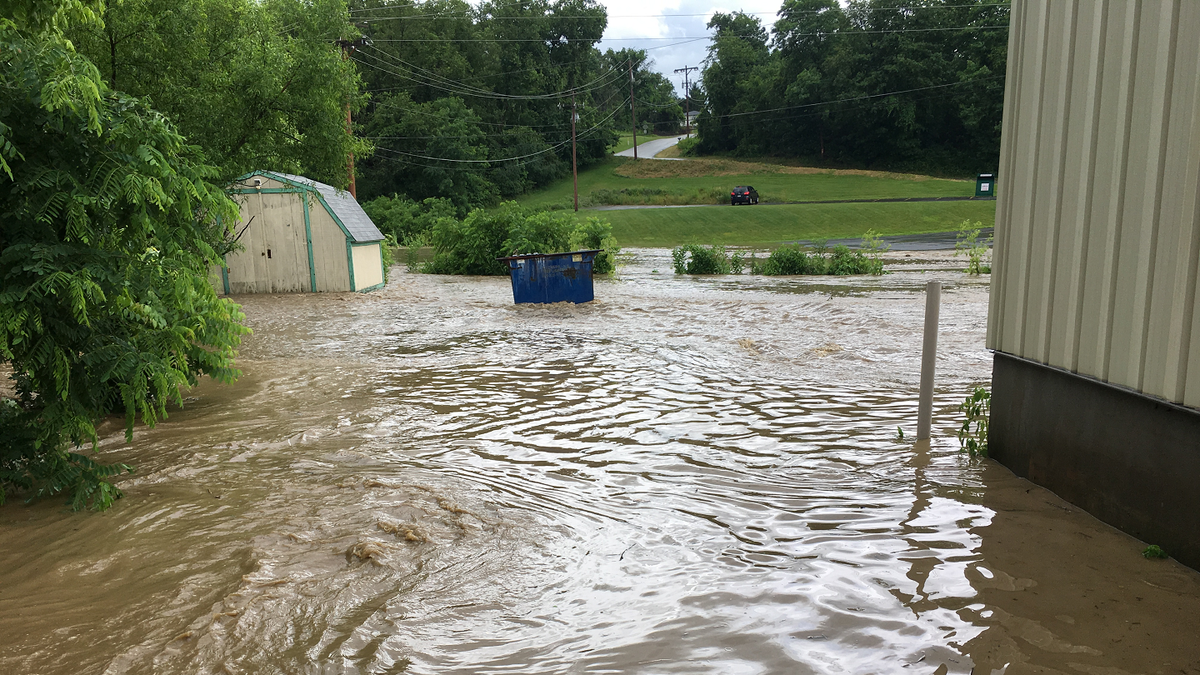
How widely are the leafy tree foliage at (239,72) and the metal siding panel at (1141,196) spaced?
11.2 meters

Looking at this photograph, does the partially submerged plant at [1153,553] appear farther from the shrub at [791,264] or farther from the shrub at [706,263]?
the shrub at [706,263]

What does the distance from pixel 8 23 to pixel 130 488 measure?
131 inches

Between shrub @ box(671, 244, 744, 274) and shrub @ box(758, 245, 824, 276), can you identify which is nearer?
shrub @ box(758, 245, 824, 276)

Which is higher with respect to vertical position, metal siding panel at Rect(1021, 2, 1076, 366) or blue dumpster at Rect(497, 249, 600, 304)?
metal siding panel at Rect(1021, 2, 1076, 366)

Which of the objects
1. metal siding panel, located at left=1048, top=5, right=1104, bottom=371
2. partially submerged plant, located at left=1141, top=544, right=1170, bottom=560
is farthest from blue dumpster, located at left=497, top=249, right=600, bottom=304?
partially submerged plant, located at left=1141, top=544, right=1170, bottom=560

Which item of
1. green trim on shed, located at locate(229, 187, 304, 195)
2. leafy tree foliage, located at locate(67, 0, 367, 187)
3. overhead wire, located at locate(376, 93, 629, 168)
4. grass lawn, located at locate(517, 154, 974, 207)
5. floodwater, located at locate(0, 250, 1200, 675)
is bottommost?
floodwater, located at locate(0, 250, 1200, 675)

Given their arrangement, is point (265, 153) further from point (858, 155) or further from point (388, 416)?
point (858, 155)

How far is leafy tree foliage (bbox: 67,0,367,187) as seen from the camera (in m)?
11.3

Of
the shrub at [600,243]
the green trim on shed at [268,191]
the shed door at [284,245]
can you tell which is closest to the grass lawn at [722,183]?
the shrub at [600,243]

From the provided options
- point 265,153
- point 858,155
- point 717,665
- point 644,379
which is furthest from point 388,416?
point 858,155

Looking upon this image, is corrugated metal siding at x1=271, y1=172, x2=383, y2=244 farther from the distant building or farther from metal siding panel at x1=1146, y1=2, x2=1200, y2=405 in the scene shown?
metal siding panel at x1=1146, y1=2, x2=1200, y2=405

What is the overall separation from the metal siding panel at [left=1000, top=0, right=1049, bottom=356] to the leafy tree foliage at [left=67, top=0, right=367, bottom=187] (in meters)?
10.5

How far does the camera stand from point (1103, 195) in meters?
4.78

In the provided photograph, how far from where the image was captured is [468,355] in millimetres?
11594
